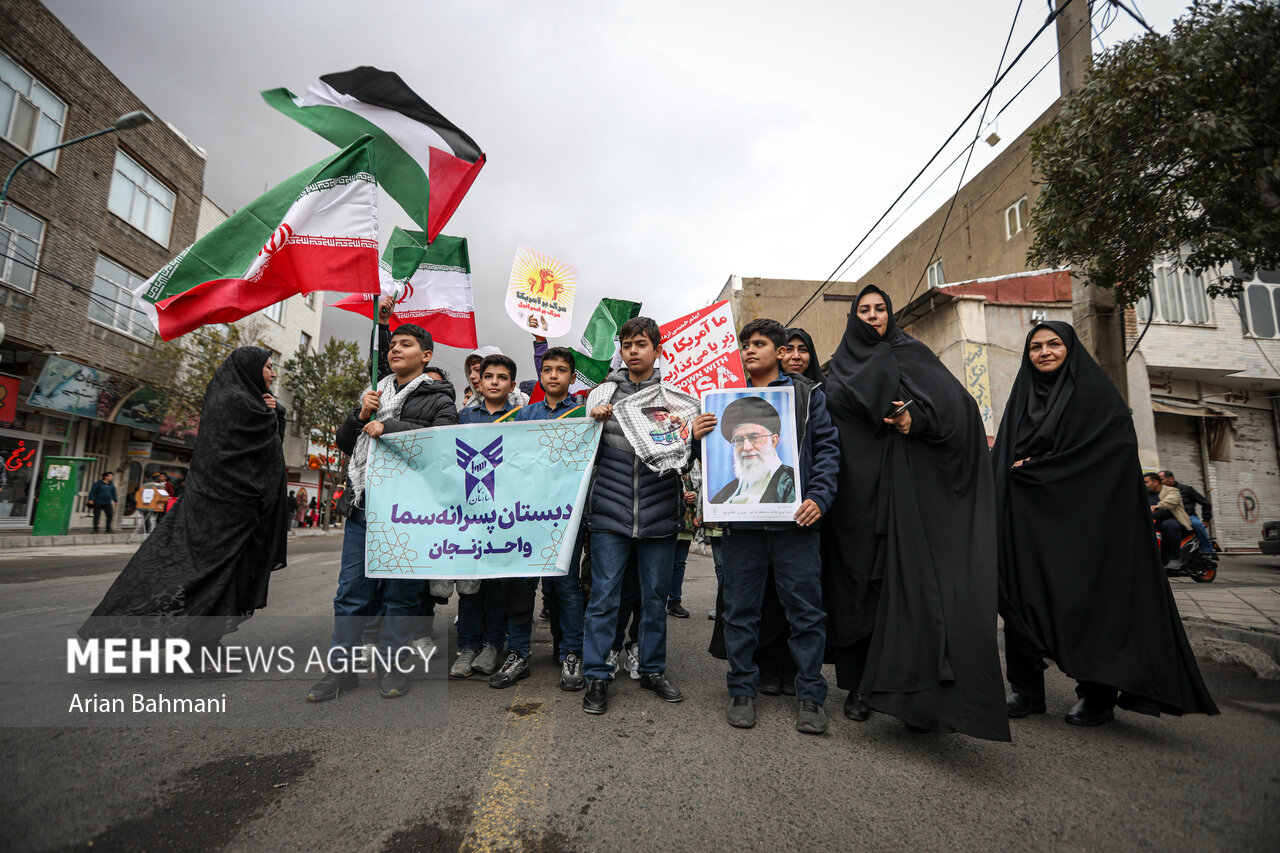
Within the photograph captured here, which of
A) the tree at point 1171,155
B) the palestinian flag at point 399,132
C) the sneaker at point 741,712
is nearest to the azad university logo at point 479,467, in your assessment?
the palestinian flag at point 399,132

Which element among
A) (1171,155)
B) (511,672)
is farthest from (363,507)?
(1171,155)

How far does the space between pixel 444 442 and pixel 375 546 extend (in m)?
0.70

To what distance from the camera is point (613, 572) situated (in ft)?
10.9

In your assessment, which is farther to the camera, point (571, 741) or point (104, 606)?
point (104, 606)

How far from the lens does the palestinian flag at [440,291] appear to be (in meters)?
5.54

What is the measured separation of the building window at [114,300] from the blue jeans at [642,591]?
1923 centimetres

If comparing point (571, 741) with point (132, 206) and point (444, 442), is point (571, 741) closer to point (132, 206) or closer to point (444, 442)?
point (444, 442)

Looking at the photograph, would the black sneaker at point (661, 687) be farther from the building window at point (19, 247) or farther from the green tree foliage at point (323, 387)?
the green tree foliage at point (323, 387)

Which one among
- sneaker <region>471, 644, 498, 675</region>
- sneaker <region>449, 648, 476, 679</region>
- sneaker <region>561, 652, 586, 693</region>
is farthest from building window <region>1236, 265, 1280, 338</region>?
sneaker <region>449, 648, 476, 679</region>

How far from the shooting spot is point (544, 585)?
14.1 ft

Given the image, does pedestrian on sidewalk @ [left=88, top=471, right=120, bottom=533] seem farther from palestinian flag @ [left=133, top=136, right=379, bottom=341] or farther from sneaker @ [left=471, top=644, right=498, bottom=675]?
sneaker @ [left=471, top=644, right=498, bottom=675]

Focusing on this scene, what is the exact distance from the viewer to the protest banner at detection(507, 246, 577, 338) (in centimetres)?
666

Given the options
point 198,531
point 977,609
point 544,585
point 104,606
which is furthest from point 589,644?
point 104,606

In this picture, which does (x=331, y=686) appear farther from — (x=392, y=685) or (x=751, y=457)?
(x=751, y=457)
